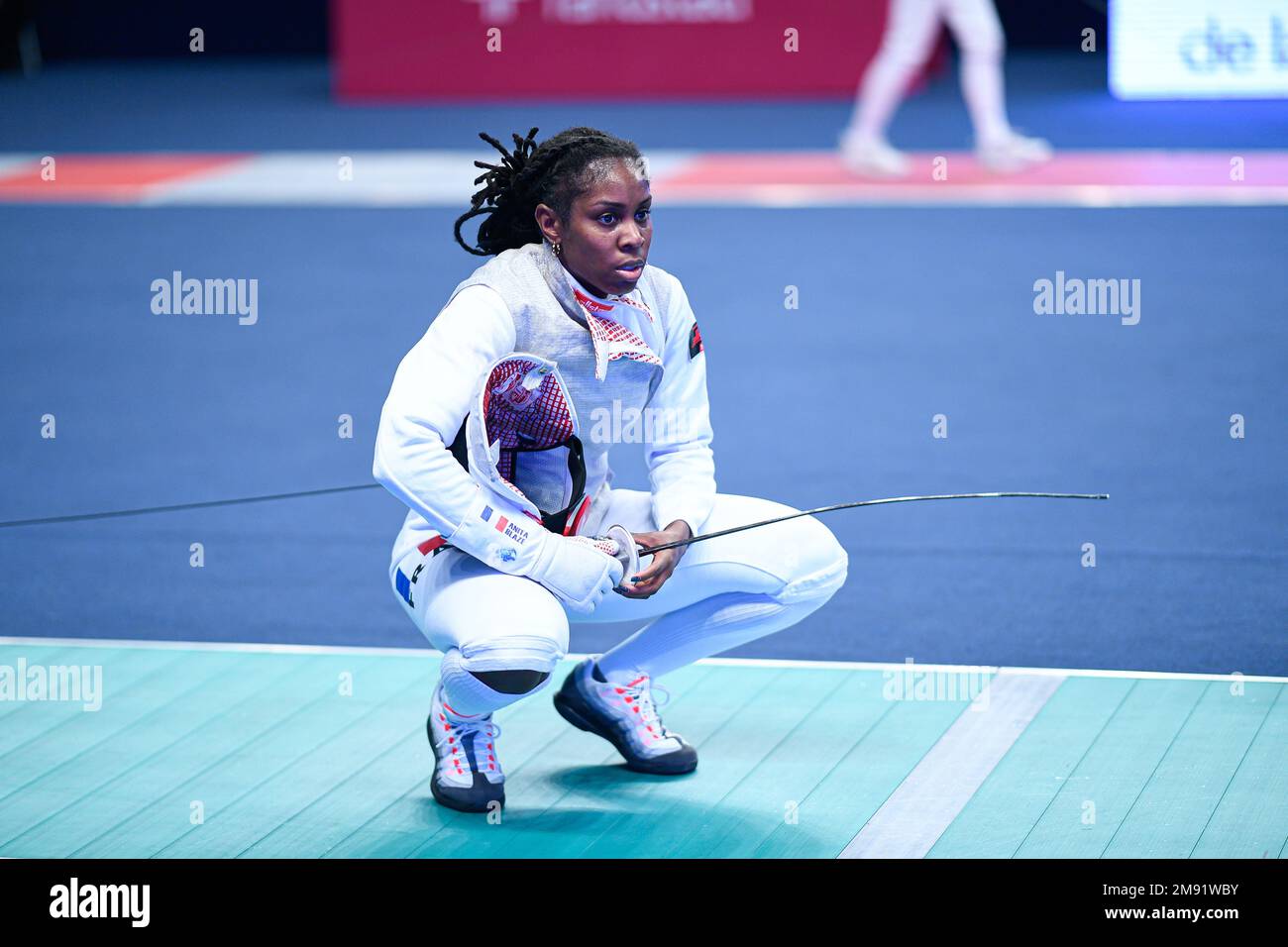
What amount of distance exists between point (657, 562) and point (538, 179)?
77 cm

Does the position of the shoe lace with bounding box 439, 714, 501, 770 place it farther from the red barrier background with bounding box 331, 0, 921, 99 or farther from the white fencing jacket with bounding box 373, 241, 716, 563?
the red barrier background with bounding box 331, 0, 921, 99

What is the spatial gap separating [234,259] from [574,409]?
18.9ft

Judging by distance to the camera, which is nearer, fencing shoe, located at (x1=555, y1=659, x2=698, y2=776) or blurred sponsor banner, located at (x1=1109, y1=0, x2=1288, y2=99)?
fencing shoe, located at (x1=555, y1=659, x2=698, y2=776)

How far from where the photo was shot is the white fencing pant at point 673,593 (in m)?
→ 3.41

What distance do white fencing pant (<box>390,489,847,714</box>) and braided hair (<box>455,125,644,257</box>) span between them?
578 millimetres

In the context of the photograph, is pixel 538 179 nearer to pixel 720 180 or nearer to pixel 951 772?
pixel 951 772

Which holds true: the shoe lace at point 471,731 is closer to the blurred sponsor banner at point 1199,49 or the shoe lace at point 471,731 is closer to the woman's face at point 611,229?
the woman's face at point 611,229

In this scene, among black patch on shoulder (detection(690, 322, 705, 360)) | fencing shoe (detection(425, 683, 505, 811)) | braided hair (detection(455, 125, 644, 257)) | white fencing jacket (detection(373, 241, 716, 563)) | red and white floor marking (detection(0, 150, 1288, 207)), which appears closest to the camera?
white fencing jacket (detection(373, 241, 716, 563))

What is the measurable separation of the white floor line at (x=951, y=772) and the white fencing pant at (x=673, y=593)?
434 mm

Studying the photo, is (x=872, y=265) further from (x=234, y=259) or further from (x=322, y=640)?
(x=322, y=640)

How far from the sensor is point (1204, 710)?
4113 millimetres

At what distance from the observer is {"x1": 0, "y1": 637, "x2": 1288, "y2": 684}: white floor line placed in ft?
14.3

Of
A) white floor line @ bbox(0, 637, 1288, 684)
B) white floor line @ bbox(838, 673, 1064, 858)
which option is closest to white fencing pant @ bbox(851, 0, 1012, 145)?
white floor line @ bbox(0, 637, 1288, 684)

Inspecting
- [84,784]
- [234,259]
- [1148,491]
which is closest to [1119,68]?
[234,259]
